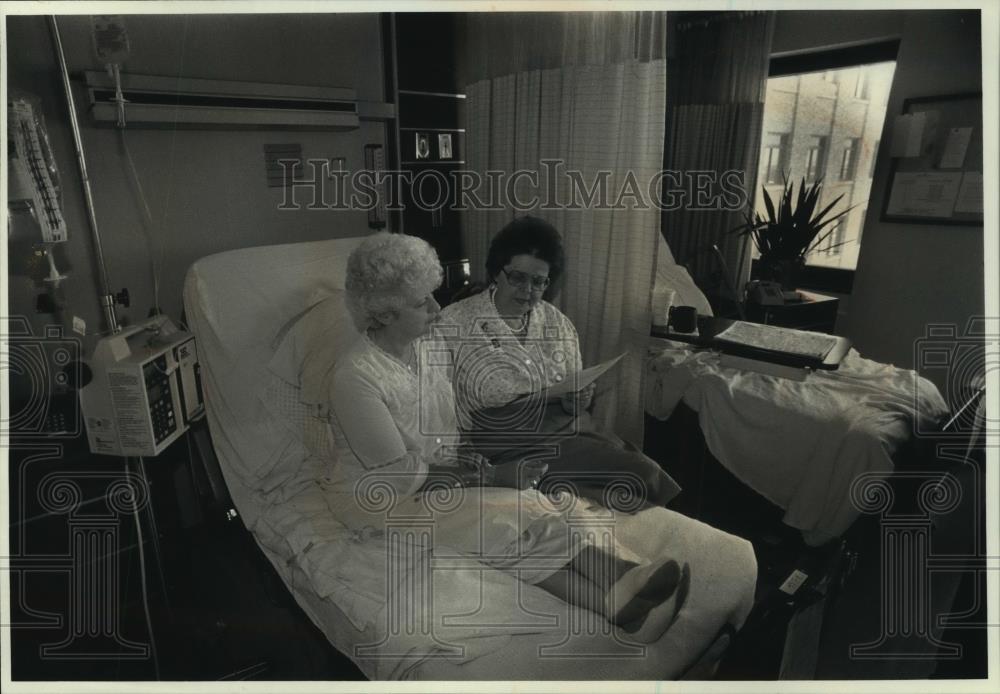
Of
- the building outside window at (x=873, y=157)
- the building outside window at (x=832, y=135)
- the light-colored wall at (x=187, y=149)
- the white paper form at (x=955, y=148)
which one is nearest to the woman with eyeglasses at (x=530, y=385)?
the light-colored wall at (x=187, y=149)

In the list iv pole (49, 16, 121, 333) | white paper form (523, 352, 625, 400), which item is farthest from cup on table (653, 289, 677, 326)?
iv pole (49, 16, 121, 333)

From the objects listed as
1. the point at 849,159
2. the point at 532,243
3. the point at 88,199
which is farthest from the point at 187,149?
the point at 849,159

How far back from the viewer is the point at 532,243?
3.10 feet

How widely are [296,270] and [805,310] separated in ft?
2.87

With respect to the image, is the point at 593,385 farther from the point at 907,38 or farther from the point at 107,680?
the point at 107,680

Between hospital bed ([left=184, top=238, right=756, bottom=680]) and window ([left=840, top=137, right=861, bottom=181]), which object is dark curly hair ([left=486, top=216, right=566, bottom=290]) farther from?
window ([left=840, top=137, right=861, bottom=181])

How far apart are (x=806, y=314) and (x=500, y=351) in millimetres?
506

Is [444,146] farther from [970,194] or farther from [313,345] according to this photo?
[970,194]

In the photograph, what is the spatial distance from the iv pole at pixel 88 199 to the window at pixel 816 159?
1171 mm

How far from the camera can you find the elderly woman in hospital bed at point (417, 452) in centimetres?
92

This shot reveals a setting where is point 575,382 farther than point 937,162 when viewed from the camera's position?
Yes

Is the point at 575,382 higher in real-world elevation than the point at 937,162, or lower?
lower

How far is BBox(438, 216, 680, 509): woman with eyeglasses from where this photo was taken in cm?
95

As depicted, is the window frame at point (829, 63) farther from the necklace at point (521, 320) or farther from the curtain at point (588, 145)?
the necklace at point (521, 320)
